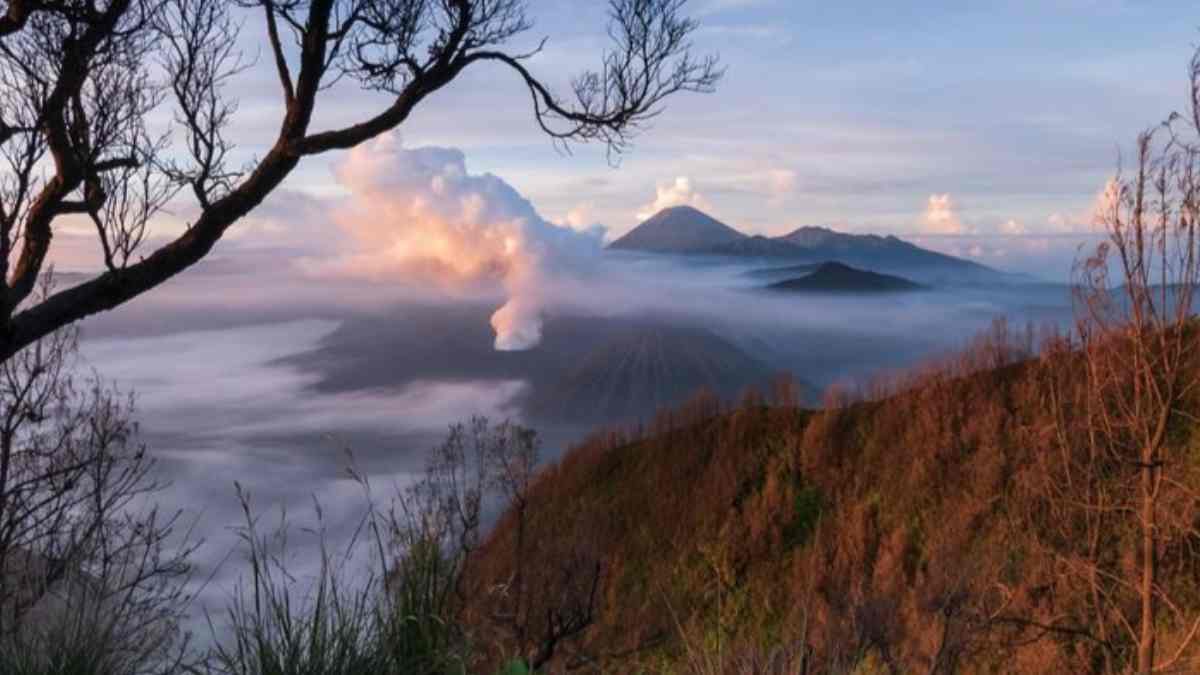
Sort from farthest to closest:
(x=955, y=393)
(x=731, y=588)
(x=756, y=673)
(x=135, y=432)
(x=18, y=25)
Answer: (x=955, y=393), (x=731, y=588), (x=135, y=432), (x=18, y=25), (x=756, y=673)

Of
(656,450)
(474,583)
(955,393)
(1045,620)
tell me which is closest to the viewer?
(474,583)

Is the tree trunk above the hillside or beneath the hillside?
above

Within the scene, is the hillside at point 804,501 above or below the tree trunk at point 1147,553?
below

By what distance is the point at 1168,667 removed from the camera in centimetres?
845

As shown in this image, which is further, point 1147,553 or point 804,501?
point 804,501

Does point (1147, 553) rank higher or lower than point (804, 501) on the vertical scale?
higher

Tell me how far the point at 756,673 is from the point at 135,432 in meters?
13.5

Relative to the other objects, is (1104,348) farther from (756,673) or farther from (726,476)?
(726,476)

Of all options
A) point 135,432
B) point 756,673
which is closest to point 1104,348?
point 756,673

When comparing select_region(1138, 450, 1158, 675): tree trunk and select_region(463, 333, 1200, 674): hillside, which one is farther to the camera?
select_region(463, 333, 1200, 674): hillside

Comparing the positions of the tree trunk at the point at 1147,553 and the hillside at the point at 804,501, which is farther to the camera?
the hillside at the point at 804,501

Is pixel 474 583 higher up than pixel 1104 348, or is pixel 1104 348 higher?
pixel 1104 348

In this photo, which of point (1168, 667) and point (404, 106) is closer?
point (1168, 667)

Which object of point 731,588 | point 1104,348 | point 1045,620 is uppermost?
point 1104,348
